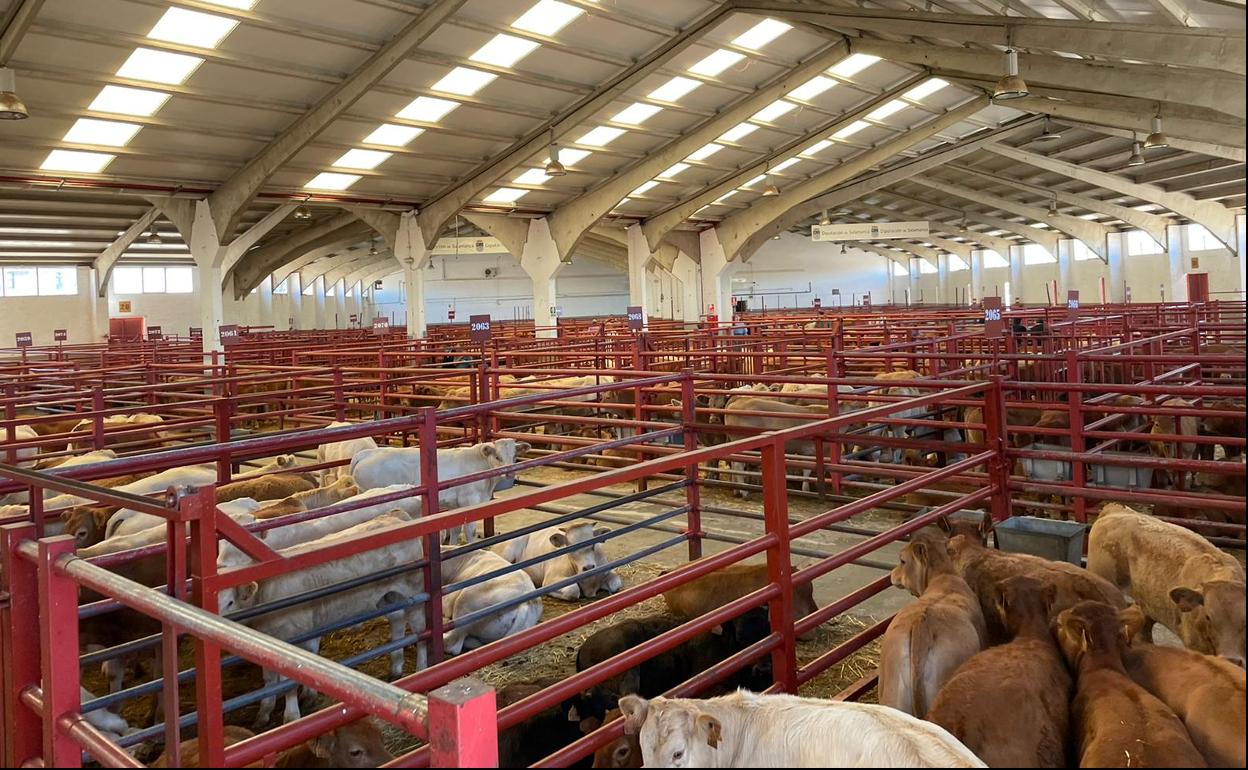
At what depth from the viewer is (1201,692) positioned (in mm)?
2744

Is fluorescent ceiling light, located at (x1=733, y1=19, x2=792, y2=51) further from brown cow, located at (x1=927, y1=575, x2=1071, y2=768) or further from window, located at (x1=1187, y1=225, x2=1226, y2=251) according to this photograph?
window, located at (x1=1187, y1=225, x2=1226, y2=251)

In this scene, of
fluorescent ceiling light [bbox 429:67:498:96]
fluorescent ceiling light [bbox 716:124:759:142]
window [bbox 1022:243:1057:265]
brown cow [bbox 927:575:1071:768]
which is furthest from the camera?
window [bbox 1022:243:1057:265]

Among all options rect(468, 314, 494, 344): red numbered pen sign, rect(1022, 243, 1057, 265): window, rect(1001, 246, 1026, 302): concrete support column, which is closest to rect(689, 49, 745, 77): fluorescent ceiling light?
rect(468, 314, 494, 344): red numbered pen sign

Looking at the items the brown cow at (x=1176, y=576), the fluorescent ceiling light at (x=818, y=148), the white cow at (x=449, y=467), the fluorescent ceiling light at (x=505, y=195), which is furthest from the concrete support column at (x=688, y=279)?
the brown cow at (x=1176, y=576)

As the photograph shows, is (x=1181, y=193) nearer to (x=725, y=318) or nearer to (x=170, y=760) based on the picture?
(x=725, y=318)

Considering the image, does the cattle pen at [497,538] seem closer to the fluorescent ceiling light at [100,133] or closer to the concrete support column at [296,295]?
the fluorescent ceiling light at [100,133]

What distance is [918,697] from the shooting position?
10.6 feet

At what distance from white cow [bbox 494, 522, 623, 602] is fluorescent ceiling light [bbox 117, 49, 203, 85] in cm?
954

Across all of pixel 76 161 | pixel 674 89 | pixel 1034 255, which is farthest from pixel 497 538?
pixel 1034 255

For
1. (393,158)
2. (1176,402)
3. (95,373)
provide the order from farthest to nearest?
(393,158) → (95,373) → (1176,402)

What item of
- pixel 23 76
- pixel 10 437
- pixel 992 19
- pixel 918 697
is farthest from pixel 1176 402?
pixel 23 76

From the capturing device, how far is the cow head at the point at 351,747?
310 cm

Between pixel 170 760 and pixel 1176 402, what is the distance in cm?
834

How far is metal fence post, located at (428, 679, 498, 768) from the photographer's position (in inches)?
51.2
